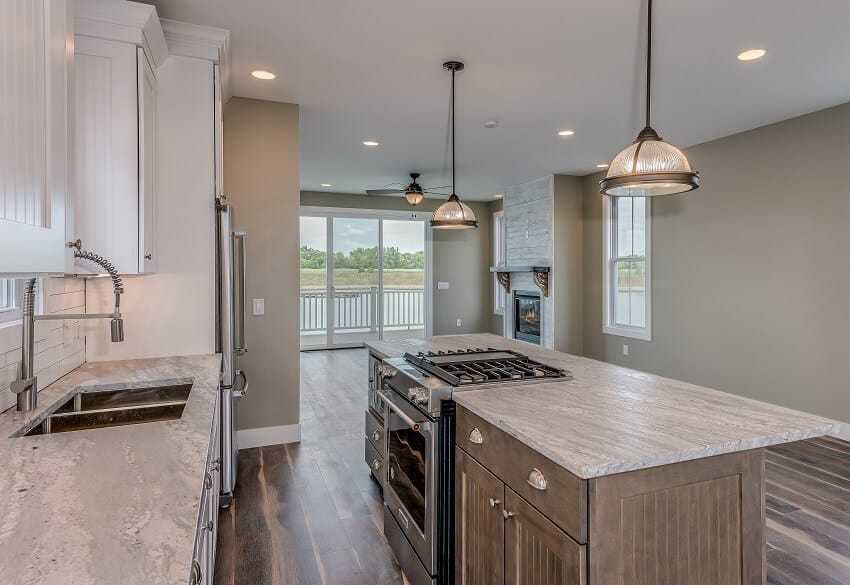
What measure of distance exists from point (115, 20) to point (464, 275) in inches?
292

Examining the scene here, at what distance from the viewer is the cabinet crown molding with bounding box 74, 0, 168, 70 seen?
1.97 meters

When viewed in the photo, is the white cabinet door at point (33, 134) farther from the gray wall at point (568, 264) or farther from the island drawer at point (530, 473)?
the gray wall at point (568, 264)

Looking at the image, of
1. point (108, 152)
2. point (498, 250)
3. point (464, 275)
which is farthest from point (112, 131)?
point (498, 250)

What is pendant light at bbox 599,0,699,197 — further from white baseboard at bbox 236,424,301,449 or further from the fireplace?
the fireplace

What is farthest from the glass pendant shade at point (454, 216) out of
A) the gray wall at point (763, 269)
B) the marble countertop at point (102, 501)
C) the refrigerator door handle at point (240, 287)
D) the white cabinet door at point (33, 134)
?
the gray wall at point (763, 269)

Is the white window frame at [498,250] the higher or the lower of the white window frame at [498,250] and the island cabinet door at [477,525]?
the higher

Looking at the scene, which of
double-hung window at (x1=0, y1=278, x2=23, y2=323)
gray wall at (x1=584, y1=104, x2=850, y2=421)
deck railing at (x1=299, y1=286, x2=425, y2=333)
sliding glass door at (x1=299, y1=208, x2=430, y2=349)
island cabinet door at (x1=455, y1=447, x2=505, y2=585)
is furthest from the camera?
deck railing at (x1=299, y1=286, x2=425, y2=333)

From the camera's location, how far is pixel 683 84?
341 cm

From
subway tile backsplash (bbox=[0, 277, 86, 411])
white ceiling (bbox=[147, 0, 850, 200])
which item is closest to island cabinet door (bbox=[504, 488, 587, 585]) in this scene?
subway tile backsplash (bbox=[0, 277, 86, 411])

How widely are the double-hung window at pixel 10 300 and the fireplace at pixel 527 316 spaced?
608cm

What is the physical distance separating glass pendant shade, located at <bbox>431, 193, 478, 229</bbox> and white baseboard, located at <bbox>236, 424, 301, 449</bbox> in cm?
197

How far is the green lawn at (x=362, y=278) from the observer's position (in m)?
8.17

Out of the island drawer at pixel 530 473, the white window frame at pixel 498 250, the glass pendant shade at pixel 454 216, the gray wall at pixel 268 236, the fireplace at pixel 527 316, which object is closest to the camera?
the island drawer at pixel 530 473

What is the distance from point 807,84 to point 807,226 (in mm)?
1226
